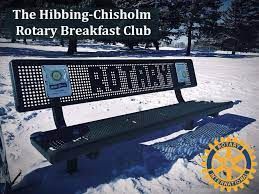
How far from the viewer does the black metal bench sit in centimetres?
A: 232

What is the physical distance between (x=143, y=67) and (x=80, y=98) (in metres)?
1.24

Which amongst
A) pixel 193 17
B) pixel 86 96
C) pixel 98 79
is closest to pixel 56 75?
pixel 86 96

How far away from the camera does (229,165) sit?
2920mm

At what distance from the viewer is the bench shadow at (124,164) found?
246cm

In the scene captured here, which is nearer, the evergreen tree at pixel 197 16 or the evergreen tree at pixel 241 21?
the evergreen tree at pixel 197 16

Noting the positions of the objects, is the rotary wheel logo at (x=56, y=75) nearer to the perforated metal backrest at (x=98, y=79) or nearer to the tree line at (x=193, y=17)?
the perforated metal backrest at (x=98, y=79)

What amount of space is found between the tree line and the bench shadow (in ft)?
52.3

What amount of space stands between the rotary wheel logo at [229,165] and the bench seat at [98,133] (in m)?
0.58

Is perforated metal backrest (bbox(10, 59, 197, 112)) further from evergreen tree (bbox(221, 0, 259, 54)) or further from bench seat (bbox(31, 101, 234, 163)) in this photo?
evergreen tree (bbox(221, 0, 259, 54))

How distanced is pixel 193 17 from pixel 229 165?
26.4 m

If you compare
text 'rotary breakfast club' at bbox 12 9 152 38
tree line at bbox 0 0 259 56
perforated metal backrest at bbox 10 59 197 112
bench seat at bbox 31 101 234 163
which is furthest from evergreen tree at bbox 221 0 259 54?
bench seat at bbox 31 101 234 163

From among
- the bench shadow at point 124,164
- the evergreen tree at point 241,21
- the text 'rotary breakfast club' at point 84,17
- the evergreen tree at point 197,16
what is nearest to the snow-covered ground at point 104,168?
the bench shadow at point 124,164

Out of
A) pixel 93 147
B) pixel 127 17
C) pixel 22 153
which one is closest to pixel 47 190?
pixel 93 147

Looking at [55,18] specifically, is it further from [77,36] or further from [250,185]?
[250,185]
